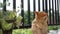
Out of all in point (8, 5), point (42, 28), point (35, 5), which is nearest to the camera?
point (42, 28)

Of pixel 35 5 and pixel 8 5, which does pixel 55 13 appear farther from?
pixel 8 5

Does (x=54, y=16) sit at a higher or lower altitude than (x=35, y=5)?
lower

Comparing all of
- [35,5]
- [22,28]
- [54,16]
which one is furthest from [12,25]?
[54,16]

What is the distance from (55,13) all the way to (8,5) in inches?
30.7

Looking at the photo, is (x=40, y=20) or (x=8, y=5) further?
(x=8, y=5)

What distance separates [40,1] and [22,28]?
0.50 metres

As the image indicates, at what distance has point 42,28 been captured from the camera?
1.77m

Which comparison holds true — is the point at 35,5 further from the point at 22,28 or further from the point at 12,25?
the point at 12,25

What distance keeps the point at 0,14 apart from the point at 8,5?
231 mm

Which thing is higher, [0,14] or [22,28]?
[0,14]

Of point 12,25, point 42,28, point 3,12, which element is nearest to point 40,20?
point 42,28

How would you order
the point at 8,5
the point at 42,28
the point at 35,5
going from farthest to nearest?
the point at 35,5, the point at 8,5, the point at 42,28

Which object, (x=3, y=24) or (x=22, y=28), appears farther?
(x=22, y=28)

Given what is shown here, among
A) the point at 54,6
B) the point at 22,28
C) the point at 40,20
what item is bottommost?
the point at 22,28
